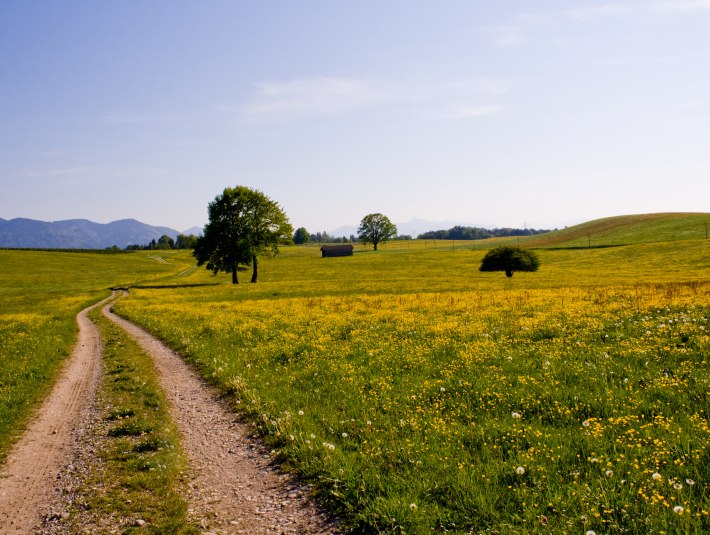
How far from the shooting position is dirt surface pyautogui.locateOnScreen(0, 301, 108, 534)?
7152mm

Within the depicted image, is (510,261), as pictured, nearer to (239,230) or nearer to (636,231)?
(239,230)

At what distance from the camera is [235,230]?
70625 millimetres

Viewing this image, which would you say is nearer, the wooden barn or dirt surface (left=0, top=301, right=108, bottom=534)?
dirt surface (left=0, top=301, right=108, bottom=534)

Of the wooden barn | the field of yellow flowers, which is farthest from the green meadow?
the wooden barn

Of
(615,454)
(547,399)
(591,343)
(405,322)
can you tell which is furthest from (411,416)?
(405,322)

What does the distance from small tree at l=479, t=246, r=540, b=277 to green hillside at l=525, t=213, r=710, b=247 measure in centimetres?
6523

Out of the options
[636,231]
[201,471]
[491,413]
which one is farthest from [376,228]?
[201,471]

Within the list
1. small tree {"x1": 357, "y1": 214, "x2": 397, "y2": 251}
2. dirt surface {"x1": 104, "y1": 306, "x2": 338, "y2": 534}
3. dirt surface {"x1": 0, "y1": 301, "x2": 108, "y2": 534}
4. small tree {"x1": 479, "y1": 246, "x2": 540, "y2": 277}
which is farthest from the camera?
small tree {"x1": 357, "y1": 214, "x2": 397, "y2": 251}

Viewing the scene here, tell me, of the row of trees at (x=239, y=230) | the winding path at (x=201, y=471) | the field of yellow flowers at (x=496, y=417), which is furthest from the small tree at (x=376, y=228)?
the winding path at (x=201, y=471)

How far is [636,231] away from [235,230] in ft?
411

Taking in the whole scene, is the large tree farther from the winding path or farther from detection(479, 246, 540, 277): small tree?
the winding path

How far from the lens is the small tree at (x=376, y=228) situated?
18875 centimetres

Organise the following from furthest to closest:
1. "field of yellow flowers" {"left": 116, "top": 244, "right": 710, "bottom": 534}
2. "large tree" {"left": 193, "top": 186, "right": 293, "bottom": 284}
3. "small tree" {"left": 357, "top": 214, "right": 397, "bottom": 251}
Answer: "small tree" {"left": 357, "top": 214, "right": 397, "bottom": 251} → "large tree" {"left": 193, "top": 186, "right": 293, "bottom": 284} → "field of yellow flowers" {"left": 116, "top": 244, "right": 710, "bottom": 534}

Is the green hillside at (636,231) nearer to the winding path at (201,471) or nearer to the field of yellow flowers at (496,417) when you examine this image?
the field of yellow flowers at (496,417)
